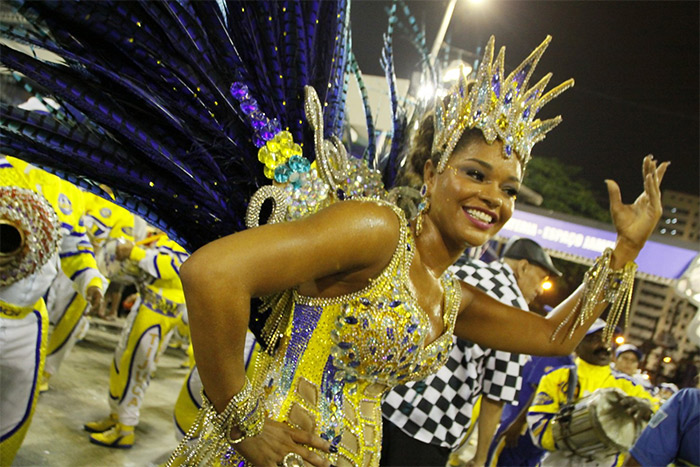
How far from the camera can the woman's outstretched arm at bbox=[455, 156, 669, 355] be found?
201 cm

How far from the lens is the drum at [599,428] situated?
136 inches

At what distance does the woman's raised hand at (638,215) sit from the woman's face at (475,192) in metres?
0.53

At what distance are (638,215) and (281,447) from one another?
149 cm

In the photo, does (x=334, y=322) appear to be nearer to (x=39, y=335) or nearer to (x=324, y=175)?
(x=324, y=175)

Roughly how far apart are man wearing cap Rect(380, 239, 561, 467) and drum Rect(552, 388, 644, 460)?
0.78 m

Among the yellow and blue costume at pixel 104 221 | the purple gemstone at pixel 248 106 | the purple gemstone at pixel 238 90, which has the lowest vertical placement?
the yellow and blue costume at pixel 104 221

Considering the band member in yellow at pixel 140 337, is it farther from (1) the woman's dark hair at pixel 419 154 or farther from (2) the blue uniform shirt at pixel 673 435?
(2) the blue uniform shirt at pixel 673 435

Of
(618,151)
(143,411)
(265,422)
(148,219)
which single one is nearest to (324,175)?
(148,219)

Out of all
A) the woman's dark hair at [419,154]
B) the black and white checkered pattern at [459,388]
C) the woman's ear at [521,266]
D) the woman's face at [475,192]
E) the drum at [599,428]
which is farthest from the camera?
the woman's ear at [521,266]

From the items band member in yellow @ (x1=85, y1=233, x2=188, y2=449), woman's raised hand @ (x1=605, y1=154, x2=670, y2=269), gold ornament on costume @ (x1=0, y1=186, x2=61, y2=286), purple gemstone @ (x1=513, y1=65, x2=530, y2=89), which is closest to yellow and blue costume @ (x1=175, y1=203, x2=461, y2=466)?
purple gemstone @ (x1=513, y1=65, x2=530, y2=89)

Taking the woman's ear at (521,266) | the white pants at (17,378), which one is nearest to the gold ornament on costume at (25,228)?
the white pants at (17,378)

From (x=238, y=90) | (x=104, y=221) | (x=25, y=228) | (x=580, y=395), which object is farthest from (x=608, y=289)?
(x=104, y=221)

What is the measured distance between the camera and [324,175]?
1.74 metres

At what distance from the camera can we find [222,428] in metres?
1.46
